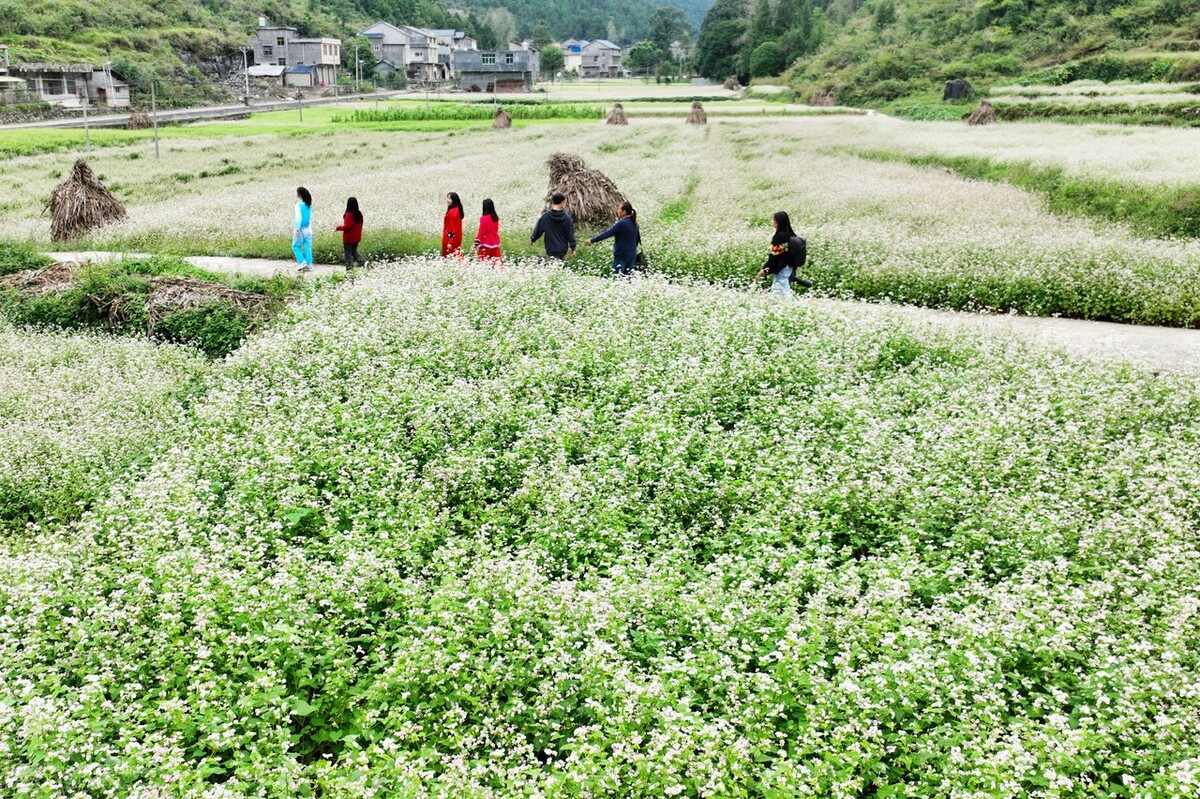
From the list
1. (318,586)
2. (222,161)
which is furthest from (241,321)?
(222,161)

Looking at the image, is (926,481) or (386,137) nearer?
(926,481)

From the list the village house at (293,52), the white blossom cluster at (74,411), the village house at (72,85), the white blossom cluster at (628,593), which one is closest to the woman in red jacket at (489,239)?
the white blossom cluster at (74,411)

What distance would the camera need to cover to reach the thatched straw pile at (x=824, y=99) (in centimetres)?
8906

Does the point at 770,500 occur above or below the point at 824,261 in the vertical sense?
below

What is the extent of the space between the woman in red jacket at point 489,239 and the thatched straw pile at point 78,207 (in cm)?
1315

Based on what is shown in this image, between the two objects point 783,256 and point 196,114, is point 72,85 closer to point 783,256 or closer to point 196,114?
point 196,114

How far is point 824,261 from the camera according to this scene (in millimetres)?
19516

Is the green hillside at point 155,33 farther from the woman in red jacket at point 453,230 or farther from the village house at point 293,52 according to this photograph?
the woman in red jacket at point 453,230

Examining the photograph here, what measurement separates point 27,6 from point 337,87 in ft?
122

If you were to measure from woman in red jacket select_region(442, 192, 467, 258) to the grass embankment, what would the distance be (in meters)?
3.24

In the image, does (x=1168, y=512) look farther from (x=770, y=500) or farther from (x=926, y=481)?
(x=770, y=500)

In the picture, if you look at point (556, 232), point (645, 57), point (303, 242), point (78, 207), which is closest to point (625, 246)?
point (556, 232)

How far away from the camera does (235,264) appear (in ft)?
66.9

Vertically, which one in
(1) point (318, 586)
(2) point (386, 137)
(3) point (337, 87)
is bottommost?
(1) point (318, 586)
